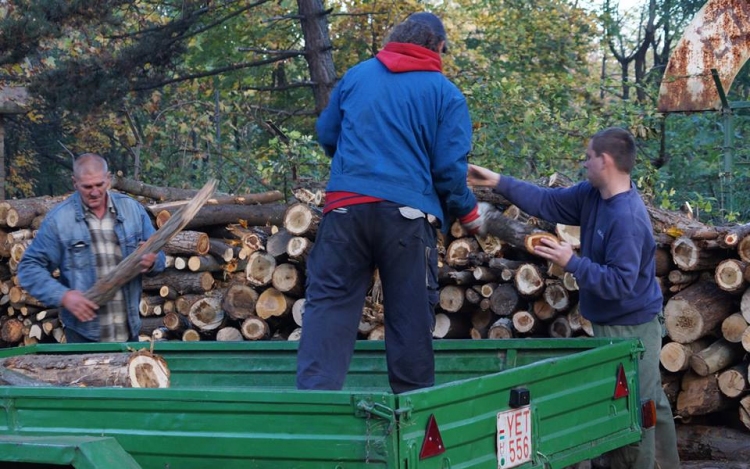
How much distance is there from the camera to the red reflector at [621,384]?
4293 millimetres

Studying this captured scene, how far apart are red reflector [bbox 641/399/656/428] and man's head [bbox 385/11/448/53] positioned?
1.83m

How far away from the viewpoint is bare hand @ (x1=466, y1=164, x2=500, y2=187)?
17.3 ft

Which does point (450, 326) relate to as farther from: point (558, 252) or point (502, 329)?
point (558, 252)

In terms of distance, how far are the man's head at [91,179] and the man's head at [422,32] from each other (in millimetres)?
1956

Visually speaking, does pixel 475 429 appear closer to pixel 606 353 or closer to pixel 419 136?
pixel 606 353

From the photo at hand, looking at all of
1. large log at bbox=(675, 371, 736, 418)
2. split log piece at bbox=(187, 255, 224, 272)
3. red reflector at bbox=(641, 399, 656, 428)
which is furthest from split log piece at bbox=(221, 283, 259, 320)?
red reflector at bbox=(641, 399, 656, 428)

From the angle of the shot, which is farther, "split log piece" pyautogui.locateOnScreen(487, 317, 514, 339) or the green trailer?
"split log piece" pyautogui.locateOnScreen(487, 317, 514, 339)

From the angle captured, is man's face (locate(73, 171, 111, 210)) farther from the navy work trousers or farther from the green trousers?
the green trousers

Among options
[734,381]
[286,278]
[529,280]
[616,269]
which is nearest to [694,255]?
[734,381]

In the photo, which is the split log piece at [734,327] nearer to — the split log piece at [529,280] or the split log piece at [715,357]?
the split log piece at [715,357]

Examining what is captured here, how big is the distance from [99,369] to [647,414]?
8.06 ft

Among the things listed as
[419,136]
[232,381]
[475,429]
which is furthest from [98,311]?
[475,429]

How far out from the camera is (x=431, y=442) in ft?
10.4

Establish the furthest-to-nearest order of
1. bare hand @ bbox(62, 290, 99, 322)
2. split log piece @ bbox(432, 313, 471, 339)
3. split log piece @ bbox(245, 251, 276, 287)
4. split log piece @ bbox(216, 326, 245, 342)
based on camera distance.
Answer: split log piece @ bbox(216, 326, 245, 342)
split log piece @ bbox(245, 251, 276, 287)
split log piece @ bbox(432, 313, 471, 339)
bare hand @ bbox(62, 290, 99, 322)
